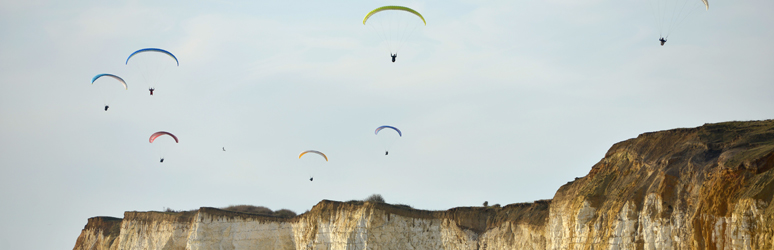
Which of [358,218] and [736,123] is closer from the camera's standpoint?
[736,123]

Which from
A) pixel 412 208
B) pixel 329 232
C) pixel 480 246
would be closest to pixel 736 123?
pixel 480 246

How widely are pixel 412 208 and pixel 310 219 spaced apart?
6.27 metres

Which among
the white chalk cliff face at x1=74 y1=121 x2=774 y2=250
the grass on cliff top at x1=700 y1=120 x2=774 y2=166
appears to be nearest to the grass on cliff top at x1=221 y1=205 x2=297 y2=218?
the white chalk cliff face at x1=74 y1=121 x2=774 y2=250

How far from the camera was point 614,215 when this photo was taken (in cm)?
2922

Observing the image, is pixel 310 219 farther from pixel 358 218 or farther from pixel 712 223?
pixel 712 223

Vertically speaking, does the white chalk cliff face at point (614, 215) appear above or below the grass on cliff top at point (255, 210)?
below

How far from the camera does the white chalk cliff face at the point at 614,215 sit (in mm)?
24578

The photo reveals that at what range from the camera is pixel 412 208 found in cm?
4581

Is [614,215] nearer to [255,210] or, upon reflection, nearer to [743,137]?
[743,137]

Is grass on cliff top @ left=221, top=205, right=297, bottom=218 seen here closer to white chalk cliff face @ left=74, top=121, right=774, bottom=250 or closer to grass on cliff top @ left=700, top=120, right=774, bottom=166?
white chalk cliff face @ left=74, top=121, right=774, bottom=250

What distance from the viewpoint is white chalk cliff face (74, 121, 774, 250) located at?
24.6 meters

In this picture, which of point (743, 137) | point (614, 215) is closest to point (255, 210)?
point (614, 215)

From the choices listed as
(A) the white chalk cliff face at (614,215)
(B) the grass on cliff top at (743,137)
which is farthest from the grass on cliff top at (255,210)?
(B) the grass on cliff top at (743,137)

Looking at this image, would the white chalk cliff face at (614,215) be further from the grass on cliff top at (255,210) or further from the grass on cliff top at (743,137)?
the grass on cliff top at (255,210)
